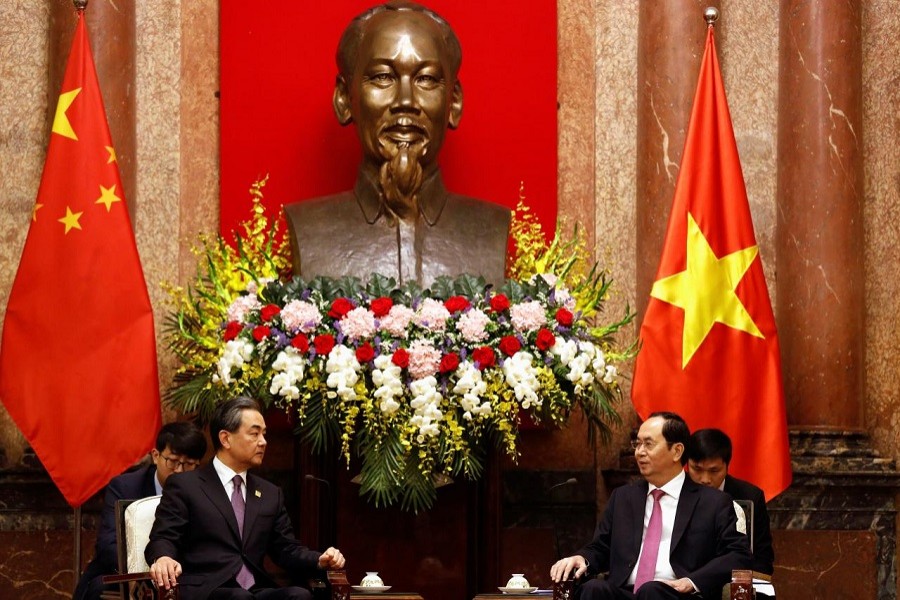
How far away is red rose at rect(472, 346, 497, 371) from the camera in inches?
293

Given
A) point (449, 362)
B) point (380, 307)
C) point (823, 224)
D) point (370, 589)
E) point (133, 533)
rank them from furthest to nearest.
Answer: point (823, 224)
point (380, 307)
point (449, 362)
point (370, 589)
point (133, 533)

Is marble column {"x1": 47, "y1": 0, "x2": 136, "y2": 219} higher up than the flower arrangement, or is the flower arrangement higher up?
marble column {"x1": 47, "y1": 0, "x2": 136, "y2": 219}

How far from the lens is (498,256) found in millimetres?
8328

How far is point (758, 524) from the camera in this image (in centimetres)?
708

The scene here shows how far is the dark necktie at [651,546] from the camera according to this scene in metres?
6.40

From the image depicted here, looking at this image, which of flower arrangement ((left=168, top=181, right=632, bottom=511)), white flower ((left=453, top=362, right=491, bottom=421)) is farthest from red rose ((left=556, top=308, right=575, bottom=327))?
white flower ((left=453, top=362, right=491, bottom=421))

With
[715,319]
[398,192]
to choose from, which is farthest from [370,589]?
[715,319]

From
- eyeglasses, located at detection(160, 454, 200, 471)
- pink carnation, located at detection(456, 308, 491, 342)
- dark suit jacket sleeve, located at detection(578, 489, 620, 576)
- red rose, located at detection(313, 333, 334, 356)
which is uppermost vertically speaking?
pink carnation, located at detection(456, 308, 491, 342)

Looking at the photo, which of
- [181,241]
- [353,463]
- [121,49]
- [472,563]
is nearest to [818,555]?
[472,563]

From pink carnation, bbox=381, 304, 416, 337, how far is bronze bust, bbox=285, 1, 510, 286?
660mm

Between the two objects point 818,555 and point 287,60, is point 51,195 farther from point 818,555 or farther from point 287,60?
point 818,555

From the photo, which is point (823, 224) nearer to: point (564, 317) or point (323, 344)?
point (564, 317)

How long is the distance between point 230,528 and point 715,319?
2.90m

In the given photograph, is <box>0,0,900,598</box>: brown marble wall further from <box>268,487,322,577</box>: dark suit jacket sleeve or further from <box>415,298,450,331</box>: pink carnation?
<box>268,487,322,577</box>: dark suit jacket sleeve
